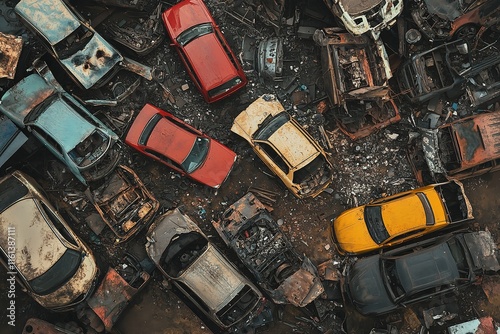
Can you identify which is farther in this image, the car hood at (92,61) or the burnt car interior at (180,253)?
the car hood at (92,61)

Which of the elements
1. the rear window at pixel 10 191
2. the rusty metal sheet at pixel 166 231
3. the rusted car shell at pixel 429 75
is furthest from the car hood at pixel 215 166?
the rusted car shell at pixel 429 75

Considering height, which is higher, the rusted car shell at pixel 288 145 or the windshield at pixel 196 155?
the windshield at pixel 196 155

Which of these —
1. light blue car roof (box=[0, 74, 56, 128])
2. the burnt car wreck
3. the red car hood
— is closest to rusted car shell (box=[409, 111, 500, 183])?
the burnt car wreck

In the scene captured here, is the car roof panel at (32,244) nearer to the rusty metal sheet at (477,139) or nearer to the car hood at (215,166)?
the car hood at (215,166)

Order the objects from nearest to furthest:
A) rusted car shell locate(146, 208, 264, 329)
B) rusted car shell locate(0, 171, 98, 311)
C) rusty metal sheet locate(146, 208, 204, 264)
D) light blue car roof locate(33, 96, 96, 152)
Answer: rusted car shell locate(0, 171, 98, 311)
rusted car shell locate(146, 208, 264, 329)
light blue car roof locate(33, 96, 96, 152)
rusty metal sheet locate(146, 208, 204, 264)

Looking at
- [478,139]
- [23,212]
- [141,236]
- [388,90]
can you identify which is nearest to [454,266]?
[478,139]

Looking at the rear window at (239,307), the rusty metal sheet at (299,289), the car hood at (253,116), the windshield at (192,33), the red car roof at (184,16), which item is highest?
the red car roof at (184,16)

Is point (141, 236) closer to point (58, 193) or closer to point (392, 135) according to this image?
point (58, 193)

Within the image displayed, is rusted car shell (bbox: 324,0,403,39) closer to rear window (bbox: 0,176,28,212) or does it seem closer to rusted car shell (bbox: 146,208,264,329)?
rusted car shell (bbox: 146,208,264,329)
